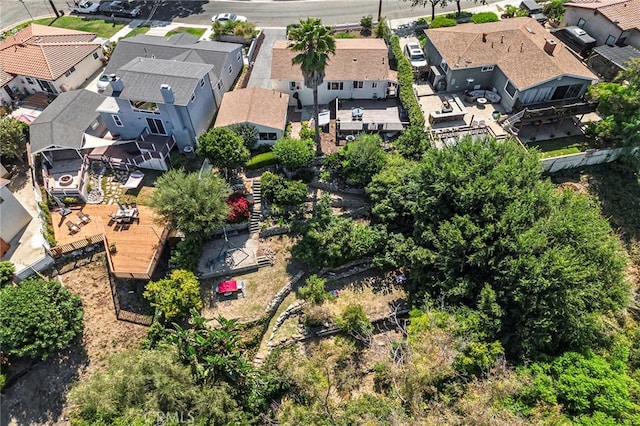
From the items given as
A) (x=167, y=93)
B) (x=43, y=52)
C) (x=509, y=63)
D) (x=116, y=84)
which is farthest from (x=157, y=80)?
(x=509, y=63)

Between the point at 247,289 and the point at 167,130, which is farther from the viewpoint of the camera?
the point at 167,130

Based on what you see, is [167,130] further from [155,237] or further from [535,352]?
[535,352]

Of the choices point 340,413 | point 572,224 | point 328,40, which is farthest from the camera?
point 328,40

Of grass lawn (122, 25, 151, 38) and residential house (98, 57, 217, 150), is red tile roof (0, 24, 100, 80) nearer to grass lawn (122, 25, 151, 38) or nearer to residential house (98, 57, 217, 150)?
grass lawn (122, 25, 151, 38)

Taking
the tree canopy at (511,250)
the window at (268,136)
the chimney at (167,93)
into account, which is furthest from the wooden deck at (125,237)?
the tree canopy at (511,250)

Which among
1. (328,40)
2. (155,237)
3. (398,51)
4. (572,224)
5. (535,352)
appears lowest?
(535,352)

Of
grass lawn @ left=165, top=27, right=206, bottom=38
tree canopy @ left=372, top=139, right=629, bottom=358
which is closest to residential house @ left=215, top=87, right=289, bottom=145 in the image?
tree canopy @ left=372, top=139, right=629, bottom=358

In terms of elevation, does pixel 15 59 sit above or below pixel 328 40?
below

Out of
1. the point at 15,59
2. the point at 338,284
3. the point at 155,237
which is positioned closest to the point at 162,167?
the point at 155,237
